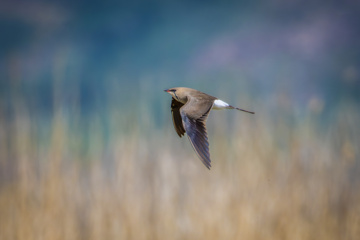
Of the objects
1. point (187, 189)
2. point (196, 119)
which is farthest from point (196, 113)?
point (187, 189)

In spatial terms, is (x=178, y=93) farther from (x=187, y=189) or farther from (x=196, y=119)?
(x=187, y=189)

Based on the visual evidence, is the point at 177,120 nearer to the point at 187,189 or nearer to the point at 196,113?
the point at 196,113

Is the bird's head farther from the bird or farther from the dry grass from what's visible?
the dry grass

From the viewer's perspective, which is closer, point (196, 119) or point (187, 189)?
point (196, 119)

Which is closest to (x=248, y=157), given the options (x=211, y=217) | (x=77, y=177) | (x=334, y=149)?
(x=211, y=217)

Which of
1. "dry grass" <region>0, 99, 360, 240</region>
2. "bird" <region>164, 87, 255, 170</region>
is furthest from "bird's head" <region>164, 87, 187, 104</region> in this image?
"dry grass" <region>0, 99, 360, 240</region>

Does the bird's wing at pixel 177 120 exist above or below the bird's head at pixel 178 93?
below

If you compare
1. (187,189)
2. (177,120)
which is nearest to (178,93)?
(177,120)

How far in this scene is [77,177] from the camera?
5.10ft

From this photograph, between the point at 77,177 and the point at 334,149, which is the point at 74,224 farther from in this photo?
the point at 334,149

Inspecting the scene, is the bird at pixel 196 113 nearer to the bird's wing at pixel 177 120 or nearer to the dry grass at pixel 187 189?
the bird's wing at pixel 177 120

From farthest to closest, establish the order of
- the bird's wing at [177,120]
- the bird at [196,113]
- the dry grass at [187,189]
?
1. the dry grass at [187,189]
2. the bird's wing at [177,120]
3. the bird at [196,113]

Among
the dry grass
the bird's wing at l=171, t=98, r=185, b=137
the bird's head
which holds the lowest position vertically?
the dry grass

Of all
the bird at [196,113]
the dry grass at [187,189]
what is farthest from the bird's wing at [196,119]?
the dry grass at [187,189]
